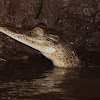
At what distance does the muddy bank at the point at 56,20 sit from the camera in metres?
5.16

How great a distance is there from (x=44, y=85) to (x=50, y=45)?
163cm

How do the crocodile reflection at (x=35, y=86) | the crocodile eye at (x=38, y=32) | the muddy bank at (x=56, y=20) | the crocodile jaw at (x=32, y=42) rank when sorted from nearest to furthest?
the crocodile reflection at (x=35, y=86) < the crocodile jaw at (x=32, y=42) < the crocodile eye at (x=38, y=32) < the muddy bank at (x=56, y=20)

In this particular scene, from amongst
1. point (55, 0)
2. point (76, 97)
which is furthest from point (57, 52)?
point (76, 97)

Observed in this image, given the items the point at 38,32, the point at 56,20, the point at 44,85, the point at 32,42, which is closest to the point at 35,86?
the point at 44,85

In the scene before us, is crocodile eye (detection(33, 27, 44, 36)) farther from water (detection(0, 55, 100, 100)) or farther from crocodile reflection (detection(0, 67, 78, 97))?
crocodile reflection (detection(0, 67, 78, 97))

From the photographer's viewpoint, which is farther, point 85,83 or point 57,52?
point 57,52

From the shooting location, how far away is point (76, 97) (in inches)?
98.3

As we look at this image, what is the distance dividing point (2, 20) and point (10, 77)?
77.9 inches

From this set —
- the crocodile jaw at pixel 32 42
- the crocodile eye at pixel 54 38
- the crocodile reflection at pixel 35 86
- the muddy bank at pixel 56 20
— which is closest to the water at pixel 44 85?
the crocodile reflection at pixel 35 86

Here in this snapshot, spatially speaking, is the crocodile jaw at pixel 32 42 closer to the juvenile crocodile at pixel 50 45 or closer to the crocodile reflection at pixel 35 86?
the juvenile crocodile at pixel 50 45

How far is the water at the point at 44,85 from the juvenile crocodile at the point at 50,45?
466 millimetres

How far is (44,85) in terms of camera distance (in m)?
3.01

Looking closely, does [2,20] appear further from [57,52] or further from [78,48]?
[78,48]

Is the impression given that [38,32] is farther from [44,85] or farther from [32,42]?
[44,85]
